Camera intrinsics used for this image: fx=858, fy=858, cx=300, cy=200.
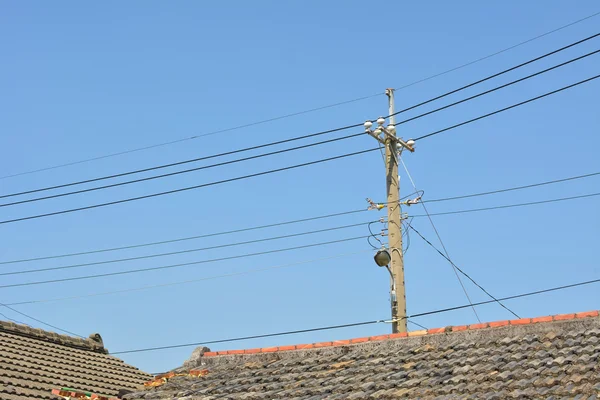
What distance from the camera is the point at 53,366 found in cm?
1756

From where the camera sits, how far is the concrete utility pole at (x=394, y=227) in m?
19.5

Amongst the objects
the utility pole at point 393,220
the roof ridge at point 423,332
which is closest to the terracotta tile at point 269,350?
the roof ridge at point 423,332

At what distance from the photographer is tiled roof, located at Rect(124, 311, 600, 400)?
9992 millimetres

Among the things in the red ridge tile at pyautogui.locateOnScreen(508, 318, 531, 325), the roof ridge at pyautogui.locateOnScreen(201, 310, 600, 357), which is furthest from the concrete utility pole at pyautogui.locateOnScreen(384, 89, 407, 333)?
the red ridge tile at pyautogui.locateOnScreen(508, 318, 531, 325)

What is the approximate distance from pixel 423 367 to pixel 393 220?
9270 mm

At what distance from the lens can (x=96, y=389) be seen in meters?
17.5

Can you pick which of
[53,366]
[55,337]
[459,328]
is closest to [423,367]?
[459,328]

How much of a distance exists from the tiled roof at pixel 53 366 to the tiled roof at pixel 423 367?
3469mm

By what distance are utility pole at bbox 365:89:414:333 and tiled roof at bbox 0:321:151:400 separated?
6.02m

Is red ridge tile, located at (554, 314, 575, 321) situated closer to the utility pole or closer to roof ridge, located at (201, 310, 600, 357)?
roof ridge, located at (201, 310, 600, 357)

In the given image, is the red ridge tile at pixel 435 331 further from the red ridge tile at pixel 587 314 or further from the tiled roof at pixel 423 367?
the red ridge tile at pixel 587 314

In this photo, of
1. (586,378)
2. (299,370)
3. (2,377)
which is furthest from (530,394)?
(2,377)

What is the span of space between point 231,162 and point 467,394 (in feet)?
30.9

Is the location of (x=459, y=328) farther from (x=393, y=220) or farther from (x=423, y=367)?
(x=393, y=220)
